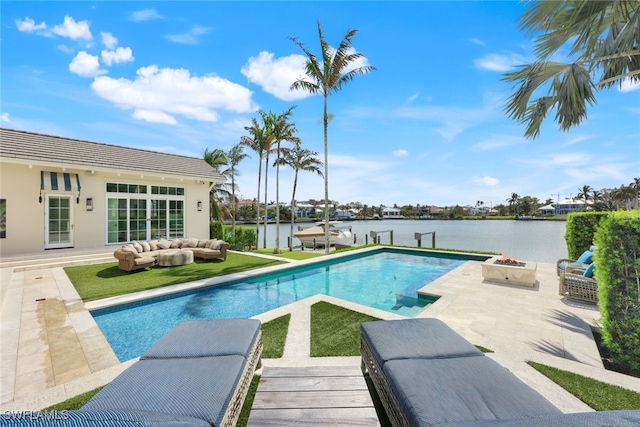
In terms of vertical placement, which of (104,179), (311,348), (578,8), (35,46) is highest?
(35,46)

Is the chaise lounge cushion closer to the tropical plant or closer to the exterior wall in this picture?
the tropical plant

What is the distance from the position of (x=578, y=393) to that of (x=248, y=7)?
10.6 meters

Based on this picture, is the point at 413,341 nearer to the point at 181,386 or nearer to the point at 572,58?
the point at 181,386

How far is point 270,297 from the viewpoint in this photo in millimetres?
6777

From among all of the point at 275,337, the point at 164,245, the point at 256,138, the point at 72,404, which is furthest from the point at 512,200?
the point at 72,404

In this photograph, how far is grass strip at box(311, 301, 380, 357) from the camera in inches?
150

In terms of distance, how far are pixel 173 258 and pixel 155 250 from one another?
1508mm

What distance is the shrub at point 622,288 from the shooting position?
3281 mm

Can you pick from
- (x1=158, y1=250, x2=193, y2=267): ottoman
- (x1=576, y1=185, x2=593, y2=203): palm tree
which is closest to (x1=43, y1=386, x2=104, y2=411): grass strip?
(x1=158, y1=250, x2=193, y2=267): ottoman

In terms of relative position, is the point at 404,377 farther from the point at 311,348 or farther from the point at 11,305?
the point at 11,305

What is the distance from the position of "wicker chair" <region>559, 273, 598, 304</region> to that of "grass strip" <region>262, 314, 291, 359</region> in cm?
621

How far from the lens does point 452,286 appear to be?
700 centimetres

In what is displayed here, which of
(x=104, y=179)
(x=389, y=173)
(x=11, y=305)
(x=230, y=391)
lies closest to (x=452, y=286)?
(x=230, y=391)

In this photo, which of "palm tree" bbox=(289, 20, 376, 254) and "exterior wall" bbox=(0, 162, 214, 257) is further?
"palm tree" bbox=(289, 20, 376, 254)
